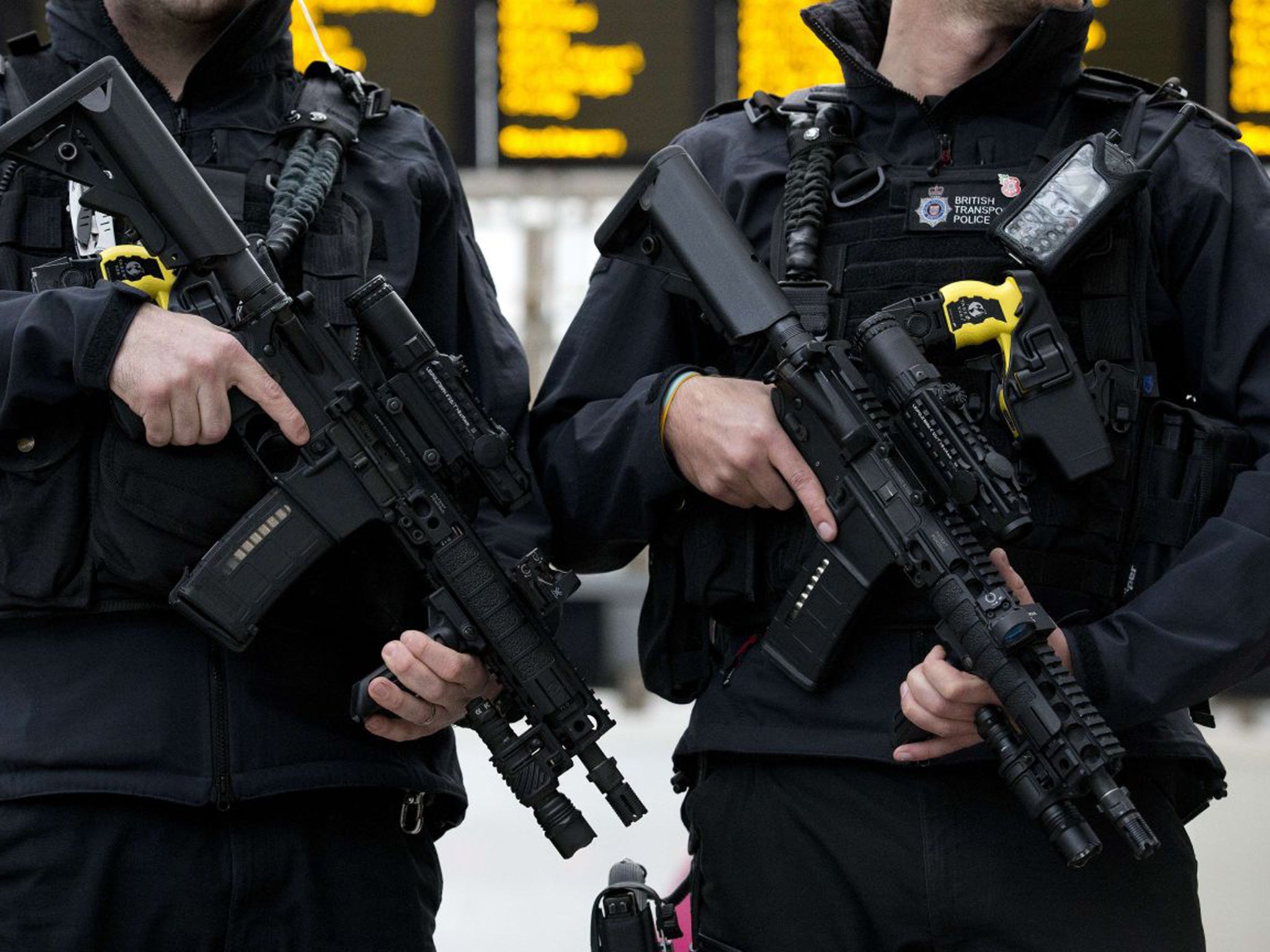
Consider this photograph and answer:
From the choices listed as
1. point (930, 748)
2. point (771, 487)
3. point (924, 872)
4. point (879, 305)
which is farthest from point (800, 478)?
point (924, 872)

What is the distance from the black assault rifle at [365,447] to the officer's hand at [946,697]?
333mm

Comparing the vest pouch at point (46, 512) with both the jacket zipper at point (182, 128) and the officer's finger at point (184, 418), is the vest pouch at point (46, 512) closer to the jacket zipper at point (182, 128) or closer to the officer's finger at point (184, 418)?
the officer's finger at point (184, 418)

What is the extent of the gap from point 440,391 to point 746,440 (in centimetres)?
36

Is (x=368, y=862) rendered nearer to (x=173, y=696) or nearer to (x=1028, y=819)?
(x=173, y=696)

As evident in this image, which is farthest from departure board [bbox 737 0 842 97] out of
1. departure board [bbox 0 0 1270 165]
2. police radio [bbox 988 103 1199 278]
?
police radio [bbox 988 103 1199 278]

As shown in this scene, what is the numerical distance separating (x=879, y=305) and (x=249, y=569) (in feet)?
2.46

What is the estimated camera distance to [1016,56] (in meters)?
1.97

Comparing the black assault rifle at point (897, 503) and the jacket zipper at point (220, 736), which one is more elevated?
the black assault rifle at point (897, 503)

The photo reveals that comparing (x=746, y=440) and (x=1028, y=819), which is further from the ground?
(x=746, y=440)

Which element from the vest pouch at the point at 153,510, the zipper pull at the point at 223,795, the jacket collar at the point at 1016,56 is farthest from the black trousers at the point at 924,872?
the jacket collar at the point at 1016,56

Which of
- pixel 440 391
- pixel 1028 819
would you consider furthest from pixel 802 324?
pixel 1028 819

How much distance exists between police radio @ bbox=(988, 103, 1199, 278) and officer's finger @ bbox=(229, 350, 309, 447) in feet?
2.60

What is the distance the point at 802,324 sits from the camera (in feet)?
6.51

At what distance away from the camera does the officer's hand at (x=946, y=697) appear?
1.77 meters
